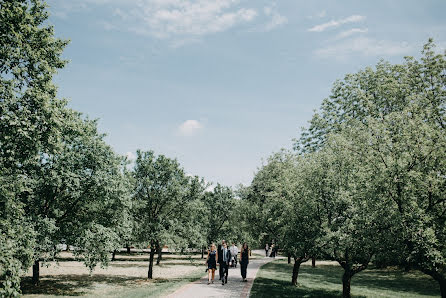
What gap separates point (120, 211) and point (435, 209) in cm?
1731

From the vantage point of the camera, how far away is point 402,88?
2617 cm

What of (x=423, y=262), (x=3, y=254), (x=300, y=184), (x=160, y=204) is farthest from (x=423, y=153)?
(x=160, y=204)

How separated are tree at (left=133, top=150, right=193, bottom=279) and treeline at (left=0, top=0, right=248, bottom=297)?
0.24 feet

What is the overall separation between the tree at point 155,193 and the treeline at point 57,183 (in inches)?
2.9

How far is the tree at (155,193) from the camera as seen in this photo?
2306 cm

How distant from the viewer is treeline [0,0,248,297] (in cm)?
1235

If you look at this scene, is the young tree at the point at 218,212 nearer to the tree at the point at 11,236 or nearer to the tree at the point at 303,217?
the tree at the point at 303,217

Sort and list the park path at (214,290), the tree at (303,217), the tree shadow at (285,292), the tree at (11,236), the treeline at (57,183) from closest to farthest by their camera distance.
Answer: the tree at (11,236) < the treeline at (57,183) < the park path at (214,290) < the tree at (303,217) < the tree shadow at (285,292)

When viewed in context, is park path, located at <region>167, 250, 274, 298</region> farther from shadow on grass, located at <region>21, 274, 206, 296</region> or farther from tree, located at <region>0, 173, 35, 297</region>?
tree, located at <region>0, 173, 35, 297</region>

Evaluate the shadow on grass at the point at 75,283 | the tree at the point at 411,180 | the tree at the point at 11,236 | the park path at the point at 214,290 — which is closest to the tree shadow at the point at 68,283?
the shadow on grass at the point at 75,283

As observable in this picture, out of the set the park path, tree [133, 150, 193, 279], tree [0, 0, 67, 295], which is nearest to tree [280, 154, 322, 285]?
the park path

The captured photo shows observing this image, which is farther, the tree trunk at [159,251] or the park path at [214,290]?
the tree trunk at [159,251]

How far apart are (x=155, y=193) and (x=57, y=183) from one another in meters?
7.63

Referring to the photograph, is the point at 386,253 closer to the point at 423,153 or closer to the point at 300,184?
the point at 423,153
